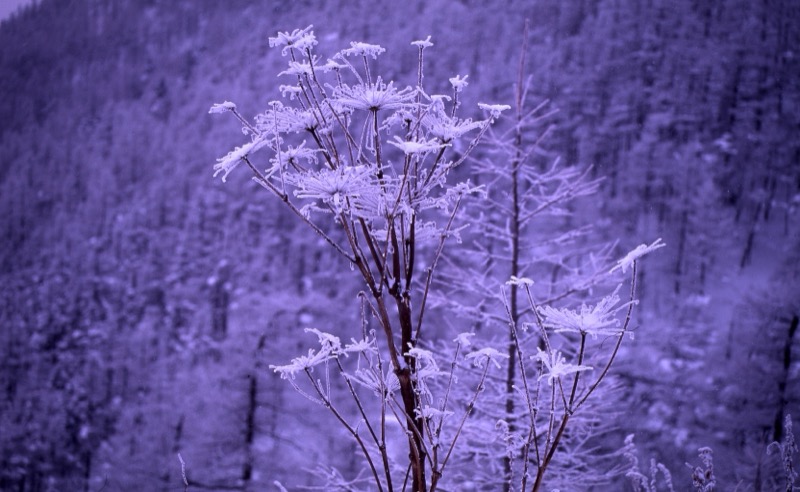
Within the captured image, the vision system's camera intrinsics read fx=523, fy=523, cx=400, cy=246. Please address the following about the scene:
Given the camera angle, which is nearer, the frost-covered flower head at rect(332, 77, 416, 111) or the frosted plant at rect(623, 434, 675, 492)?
the frost-covered flower head at rect(332, 77, 416, 111)

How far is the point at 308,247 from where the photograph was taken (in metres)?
23.3

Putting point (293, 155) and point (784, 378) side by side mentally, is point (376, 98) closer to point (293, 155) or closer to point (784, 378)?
point (293, 155)

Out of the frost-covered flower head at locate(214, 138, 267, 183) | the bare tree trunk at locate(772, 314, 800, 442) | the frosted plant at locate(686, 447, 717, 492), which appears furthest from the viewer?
the bare tree trunk at locate(772, 314, 800, 442)

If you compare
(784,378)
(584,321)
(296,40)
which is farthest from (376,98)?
(784,378)

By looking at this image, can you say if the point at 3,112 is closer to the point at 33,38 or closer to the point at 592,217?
the point at 33,38

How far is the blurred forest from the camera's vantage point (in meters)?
13.2

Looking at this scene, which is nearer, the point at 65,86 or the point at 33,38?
the point at 65,86

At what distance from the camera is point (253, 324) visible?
18.6 meters

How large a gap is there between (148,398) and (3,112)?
126 feet

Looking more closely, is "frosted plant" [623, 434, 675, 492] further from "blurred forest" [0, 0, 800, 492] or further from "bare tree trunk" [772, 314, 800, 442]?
"bare tree trunk" [772, 314, 800, 442]

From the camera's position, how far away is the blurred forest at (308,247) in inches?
520

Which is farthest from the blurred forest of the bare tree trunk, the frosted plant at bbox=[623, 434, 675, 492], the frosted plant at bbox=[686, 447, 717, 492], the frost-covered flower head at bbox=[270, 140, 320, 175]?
the frost-covered flower head at bbox=[270, 140, 320, 175]

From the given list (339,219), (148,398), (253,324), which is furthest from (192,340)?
(339,219)

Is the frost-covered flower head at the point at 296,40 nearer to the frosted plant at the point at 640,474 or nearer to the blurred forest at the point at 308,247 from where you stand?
the frosted plant at the point at 640,474
